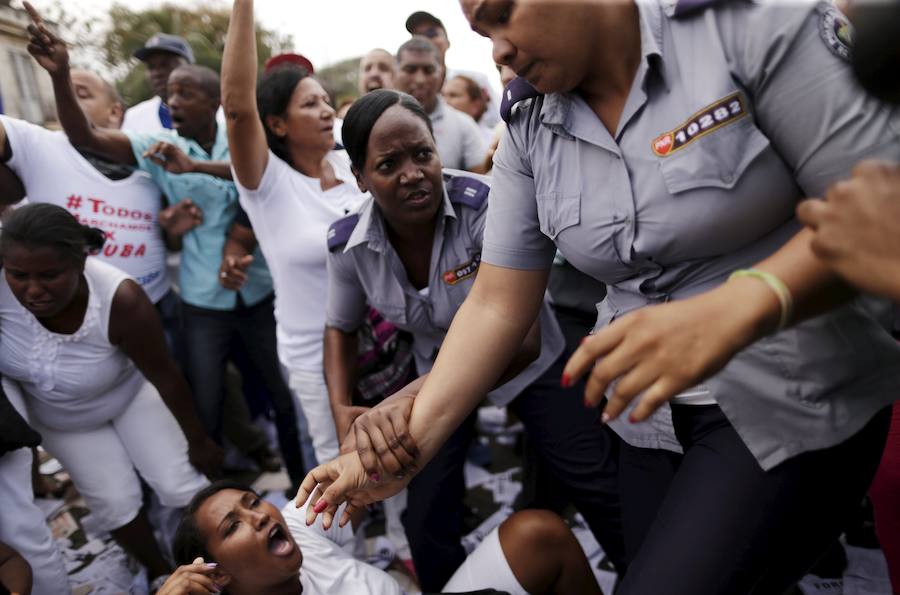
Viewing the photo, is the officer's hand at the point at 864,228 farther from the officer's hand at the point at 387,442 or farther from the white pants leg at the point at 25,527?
the white pants leg at the point at 25,527

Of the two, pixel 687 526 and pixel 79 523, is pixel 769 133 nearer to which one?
pixel 687 526

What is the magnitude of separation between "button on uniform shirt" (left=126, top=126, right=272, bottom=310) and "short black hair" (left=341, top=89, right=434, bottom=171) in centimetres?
145

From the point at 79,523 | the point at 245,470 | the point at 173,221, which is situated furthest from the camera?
the point at 245,470

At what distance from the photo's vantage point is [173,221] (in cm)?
336

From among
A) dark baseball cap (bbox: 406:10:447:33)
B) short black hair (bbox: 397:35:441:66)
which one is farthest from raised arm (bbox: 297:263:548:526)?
dark baseball cap (bbox: 406:10:447:33)

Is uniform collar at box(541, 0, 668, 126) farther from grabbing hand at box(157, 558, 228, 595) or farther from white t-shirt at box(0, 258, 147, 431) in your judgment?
white t-shirt at box(0, 258, 147, 431)

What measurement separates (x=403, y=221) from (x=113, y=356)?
1526 mm

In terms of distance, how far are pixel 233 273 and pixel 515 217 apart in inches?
83.0

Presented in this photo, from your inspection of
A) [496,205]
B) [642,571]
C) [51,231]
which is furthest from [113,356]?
[642,571]

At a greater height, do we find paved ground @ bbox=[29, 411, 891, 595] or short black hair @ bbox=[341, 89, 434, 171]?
short black hair @ bbox=[341, 89, 434, 171]

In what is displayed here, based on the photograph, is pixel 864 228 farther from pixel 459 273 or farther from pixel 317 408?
pixel 317 408

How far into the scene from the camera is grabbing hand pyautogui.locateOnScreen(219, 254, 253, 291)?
3168 millimetres

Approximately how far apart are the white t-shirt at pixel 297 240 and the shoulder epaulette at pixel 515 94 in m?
1.51

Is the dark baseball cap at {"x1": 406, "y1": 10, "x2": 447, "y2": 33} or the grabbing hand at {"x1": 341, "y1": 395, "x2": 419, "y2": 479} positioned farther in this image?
the dark baseball cap at {"x1": 406, "y1": 10, "x2": 447, "y2": 33}
